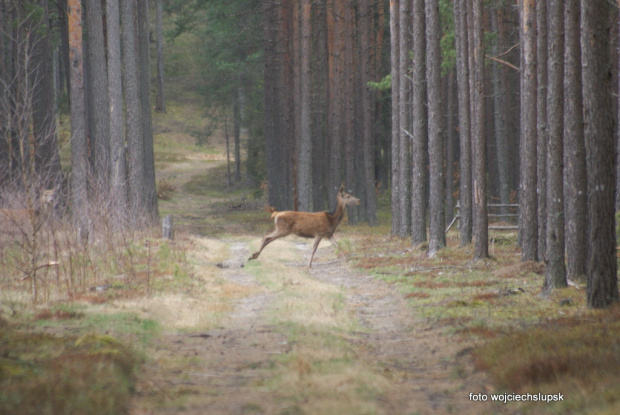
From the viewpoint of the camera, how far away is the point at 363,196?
1433 inches

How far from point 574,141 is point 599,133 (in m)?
1.31

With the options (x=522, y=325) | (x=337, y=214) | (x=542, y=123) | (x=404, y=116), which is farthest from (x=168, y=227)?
(x=522, y=325)

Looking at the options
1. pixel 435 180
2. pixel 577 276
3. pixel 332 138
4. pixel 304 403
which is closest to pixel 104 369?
pixel 304 403

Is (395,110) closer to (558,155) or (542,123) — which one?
(542,123)

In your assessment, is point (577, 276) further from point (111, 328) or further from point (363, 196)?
point (363, 196)

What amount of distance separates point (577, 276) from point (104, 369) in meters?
8.82

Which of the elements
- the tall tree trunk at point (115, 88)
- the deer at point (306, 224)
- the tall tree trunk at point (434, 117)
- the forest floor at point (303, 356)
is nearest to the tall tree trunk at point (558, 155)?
the forest floor at point (303, 356)

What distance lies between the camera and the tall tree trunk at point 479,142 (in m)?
16.8

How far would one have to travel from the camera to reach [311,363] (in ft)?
24.6

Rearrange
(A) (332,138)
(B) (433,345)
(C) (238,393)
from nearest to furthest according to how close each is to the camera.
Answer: (C) (238,393) → (B) (433,345) → (A) (332,138)

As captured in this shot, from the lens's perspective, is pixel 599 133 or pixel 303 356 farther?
pixel 599 133

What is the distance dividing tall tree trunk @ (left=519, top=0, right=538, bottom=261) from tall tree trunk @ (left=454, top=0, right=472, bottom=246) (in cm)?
493

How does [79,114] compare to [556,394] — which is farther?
[79,114]

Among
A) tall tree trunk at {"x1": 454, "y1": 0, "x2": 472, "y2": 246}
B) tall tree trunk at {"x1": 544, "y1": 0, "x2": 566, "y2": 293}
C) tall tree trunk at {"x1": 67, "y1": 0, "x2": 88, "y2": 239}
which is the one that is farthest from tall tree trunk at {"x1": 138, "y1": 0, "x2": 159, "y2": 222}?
tall tree trunk at {"x1": 544, "y1": 0, "x2": 566, "y2": 293}
